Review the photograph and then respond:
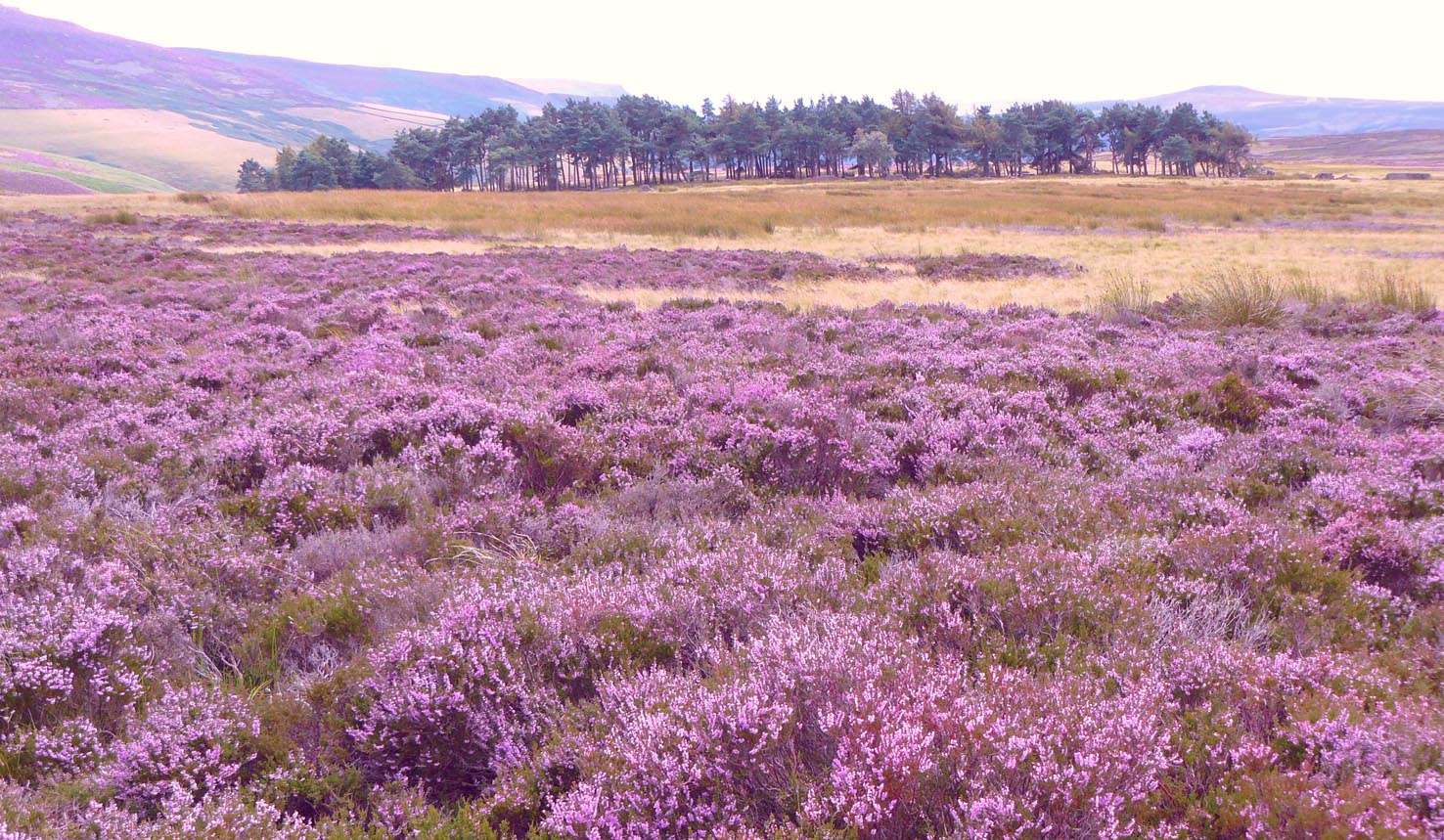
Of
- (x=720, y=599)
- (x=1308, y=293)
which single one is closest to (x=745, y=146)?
(x=1308, y=293)

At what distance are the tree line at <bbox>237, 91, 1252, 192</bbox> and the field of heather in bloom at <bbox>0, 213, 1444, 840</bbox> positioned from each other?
94155mm

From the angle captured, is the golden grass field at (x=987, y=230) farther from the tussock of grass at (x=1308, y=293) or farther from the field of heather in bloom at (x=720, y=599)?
the field of heather in bloom at (x=720, y=599)

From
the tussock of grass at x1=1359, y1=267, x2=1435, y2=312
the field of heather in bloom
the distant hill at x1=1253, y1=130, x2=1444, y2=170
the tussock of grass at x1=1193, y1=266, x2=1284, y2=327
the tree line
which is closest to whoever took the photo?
the field of heather in bloom

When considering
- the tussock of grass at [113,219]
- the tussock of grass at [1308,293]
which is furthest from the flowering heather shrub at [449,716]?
the tussock of grass at [113,219]

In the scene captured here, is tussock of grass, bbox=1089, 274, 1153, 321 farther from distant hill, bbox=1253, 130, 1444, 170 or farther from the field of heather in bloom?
distant hill, bbox=1253, 130, 1444, 170

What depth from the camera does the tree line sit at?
93438mm

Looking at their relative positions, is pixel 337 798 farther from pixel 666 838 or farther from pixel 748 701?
pixel 748 701

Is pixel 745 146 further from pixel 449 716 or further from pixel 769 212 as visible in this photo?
pixel 449 716

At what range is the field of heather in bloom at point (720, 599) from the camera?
2162 millimetres

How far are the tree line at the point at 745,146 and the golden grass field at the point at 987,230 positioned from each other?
50.1 meters

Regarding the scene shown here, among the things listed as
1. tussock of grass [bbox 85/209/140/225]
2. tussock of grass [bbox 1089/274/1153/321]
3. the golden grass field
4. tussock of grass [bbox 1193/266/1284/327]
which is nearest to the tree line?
the golden grass field

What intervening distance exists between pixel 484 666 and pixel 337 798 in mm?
633

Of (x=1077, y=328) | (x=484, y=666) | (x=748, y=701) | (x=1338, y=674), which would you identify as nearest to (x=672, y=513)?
(x=484, y=666)

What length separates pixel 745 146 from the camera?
99.9 m
